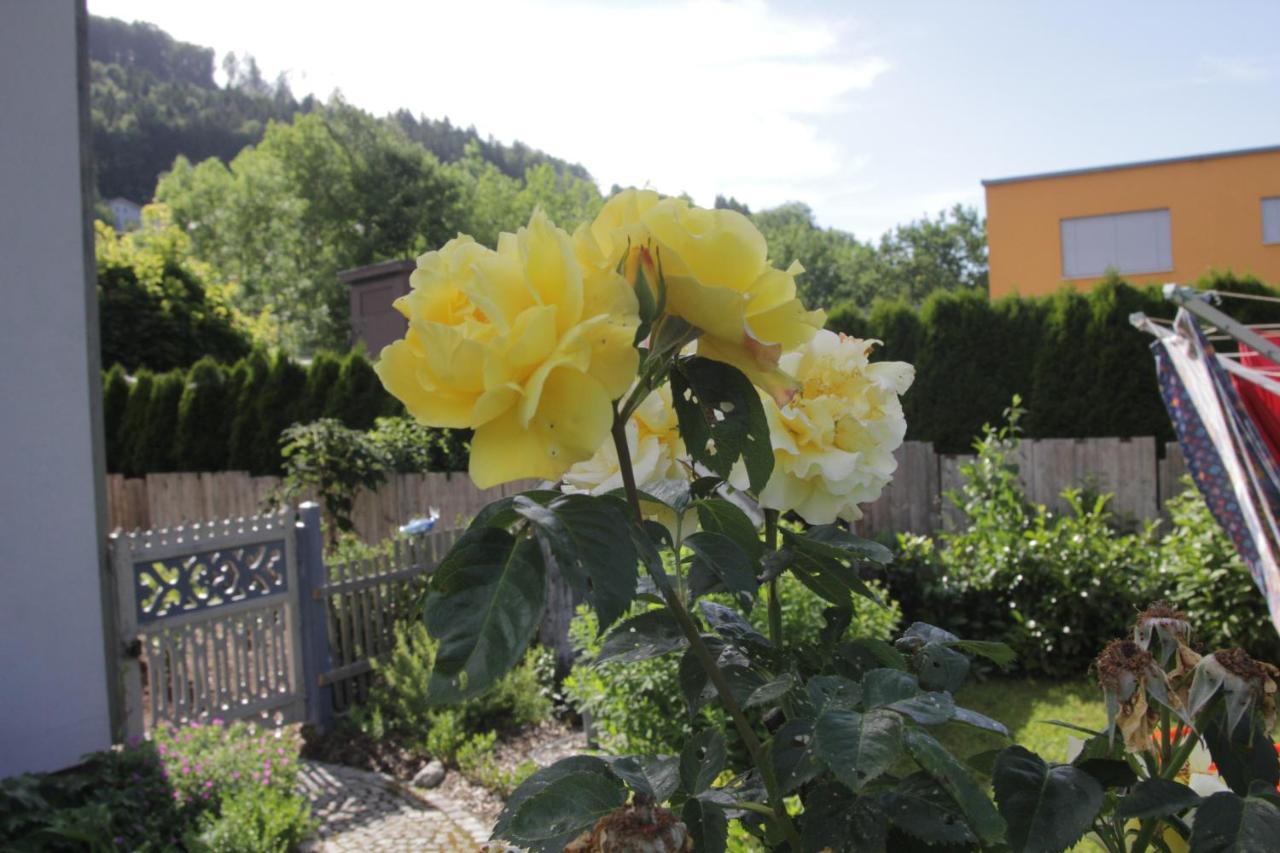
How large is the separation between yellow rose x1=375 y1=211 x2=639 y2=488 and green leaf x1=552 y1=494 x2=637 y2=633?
3 centimetres

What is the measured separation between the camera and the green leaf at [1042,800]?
0.62 meters

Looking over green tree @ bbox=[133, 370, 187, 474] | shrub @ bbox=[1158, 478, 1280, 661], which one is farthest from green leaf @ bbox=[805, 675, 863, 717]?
green tree @ bbox=[133, 370, 187, 474]

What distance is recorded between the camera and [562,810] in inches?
24.5

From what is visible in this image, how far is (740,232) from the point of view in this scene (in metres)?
0.63

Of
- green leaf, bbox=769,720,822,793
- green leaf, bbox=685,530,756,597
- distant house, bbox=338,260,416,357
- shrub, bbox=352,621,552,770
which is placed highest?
distant house, bbox=338,260,416,357

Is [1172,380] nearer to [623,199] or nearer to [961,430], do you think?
[961,430]

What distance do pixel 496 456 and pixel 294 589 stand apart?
5496 mm

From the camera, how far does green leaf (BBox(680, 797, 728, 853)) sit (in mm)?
652

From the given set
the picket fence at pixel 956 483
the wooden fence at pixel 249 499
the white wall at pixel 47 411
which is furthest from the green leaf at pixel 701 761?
the wooden fence at pixel 249 499

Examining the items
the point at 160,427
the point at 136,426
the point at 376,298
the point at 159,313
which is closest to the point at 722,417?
the point at 376,298

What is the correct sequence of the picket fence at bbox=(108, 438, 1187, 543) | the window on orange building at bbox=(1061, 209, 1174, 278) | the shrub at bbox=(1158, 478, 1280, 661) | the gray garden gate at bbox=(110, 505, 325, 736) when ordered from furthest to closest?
1. the window on orange building at bbox=(1061, 209, 1174, 278)
2. the picket fence at bbox=(108, 438, 1187, 543)
3. the shrub at bbox=(1158, 478, 1280, 661)
4. the gray garden gate at bbox=(110, 505, 325, 736)

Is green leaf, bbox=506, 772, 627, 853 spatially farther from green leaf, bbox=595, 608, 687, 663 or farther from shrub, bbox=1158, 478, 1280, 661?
shrub, bbox=1158, 478, 1280, 661

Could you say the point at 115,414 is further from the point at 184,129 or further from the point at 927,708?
the point at 184,129

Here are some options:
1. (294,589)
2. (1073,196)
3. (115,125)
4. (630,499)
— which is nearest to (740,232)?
(630,499)
